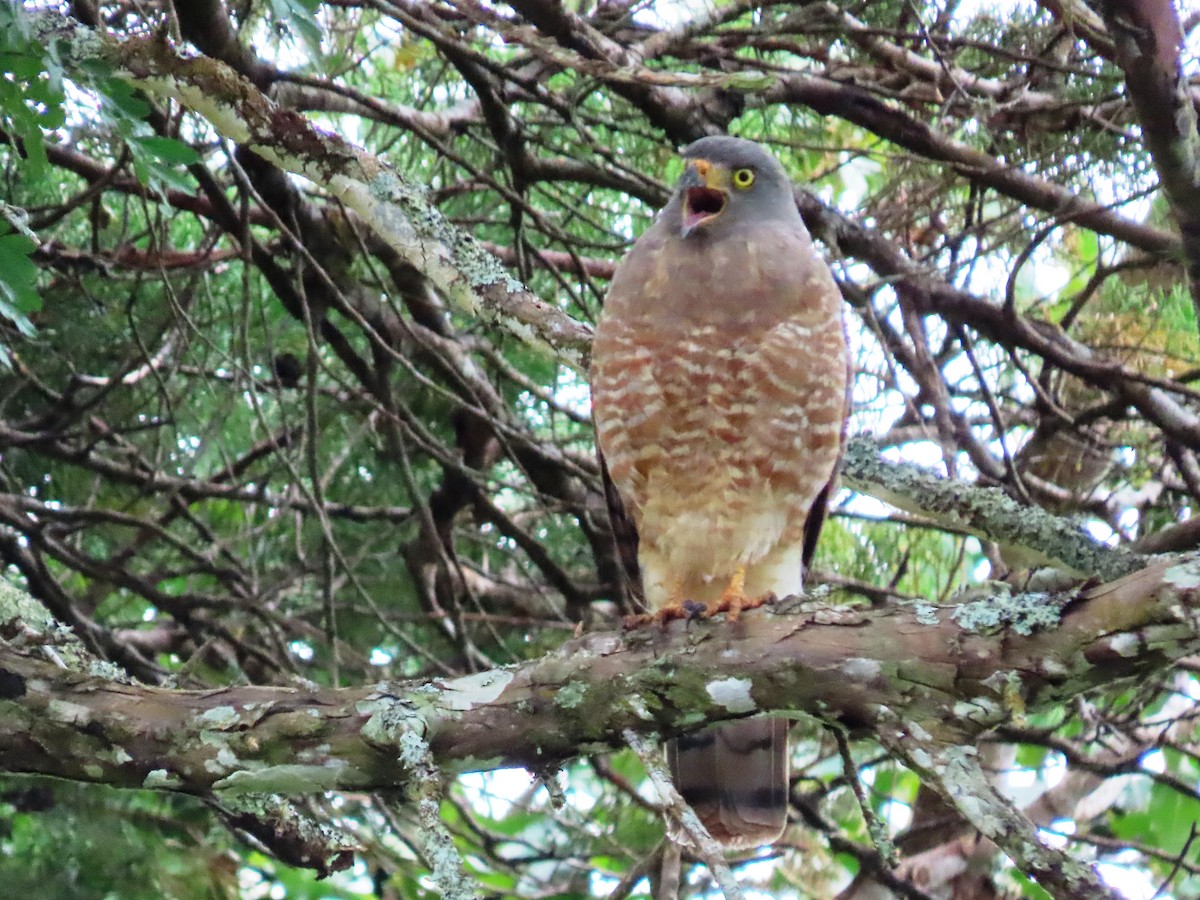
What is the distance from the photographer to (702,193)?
392 cm

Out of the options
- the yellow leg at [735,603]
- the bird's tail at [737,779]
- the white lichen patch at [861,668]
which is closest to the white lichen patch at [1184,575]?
the white lichen patch at [861,668]

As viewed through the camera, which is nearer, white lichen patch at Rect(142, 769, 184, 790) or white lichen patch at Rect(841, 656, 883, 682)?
white lichen patch at Rect(841, 656, 883, 682)

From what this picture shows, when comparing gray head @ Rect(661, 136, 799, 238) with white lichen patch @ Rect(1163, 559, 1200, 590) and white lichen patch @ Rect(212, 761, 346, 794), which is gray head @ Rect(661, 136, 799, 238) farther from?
white lichen patch @ Rect(1163, 559, 1200, 590)

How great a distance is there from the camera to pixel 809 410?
3.57 meters

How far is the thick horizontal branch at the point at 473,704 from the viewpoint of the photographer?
90.7 inches

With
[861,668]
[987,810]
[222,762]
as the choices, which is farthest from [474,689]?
[987,810]

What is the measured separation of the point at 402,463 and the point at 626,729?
5.96 feet

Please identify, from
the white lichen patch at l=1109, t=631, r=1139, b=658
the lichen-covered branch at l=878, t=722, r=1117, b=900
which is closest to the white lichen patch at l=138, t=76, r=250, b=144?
the lichen-covered branch at l=878, t=722, r=1117, b=900

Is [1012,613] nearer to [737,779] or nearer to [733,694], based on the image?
[733,694]

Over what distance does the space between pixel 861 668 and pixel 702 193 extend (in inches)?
79.1

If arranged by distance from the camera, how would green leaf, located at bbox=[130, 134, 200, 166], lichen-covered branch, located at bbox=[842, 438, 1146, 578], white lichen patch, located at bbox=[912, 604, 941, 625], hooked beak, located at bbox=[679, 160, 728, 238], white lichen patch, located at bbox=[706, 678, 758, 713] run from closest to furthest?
white lichen patch, located at bbox=[912, 604, 941, 625] → white lichen patch, located at bbox=[706, 678, 758, 713] → green leaf, located at bbox=[130, 134, 200, 166] → lichen-covered branch, located at bbox=[842, 438, 1146, 578] → hooked beak, located at bbox=[679, 160, 728, 238]

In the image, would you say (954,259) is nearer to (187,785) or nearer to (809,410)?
(809,410)

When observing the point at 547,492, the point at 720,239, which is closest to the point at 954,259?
the point at 720,239

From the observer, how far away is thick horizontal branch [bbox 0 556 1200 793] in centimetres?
230
